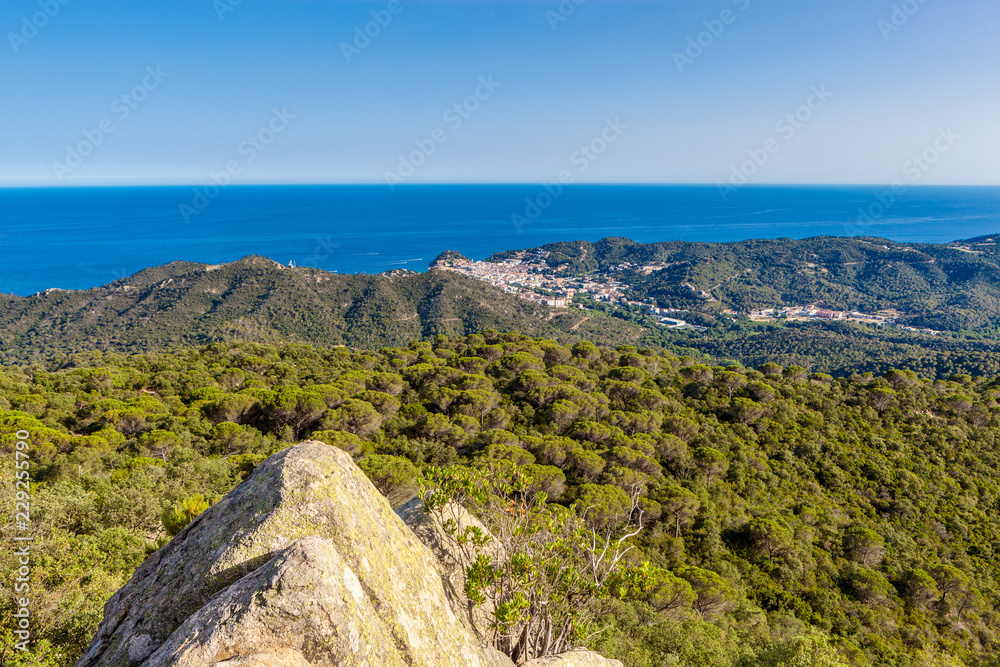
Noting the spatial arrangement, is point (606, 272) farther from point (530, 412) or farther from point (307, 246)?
point (530, 412)

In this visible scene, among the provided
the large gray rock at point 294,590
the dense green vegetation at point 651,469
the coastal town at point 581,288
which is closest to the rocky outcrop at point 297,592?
the large gray rock at point 294,590

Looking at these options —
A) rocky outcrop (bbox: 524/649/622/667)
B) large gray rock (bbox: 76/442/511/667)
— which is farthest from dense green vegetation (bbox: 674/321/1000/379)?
large gray rock (bbox: 76/442/511/667)

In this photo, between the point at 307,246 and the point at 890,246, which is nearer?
the point at 890,246

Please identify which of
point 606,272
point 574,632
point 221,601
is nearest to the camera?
point 221,601

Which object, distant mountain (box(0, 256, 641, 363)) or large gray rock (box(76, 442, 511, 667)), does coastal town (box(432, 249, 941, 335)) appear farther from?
large gray rock (box(76, 442, 511, 667))

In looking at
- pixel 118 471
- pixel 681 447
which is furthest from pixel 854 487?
pixel 118 471

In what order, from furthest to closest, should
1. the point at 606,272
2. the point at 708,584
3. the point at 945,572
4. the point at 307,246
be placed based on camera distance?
the point at 307,246, the point at 606,272, the point at 945,572, the point at 708,584
